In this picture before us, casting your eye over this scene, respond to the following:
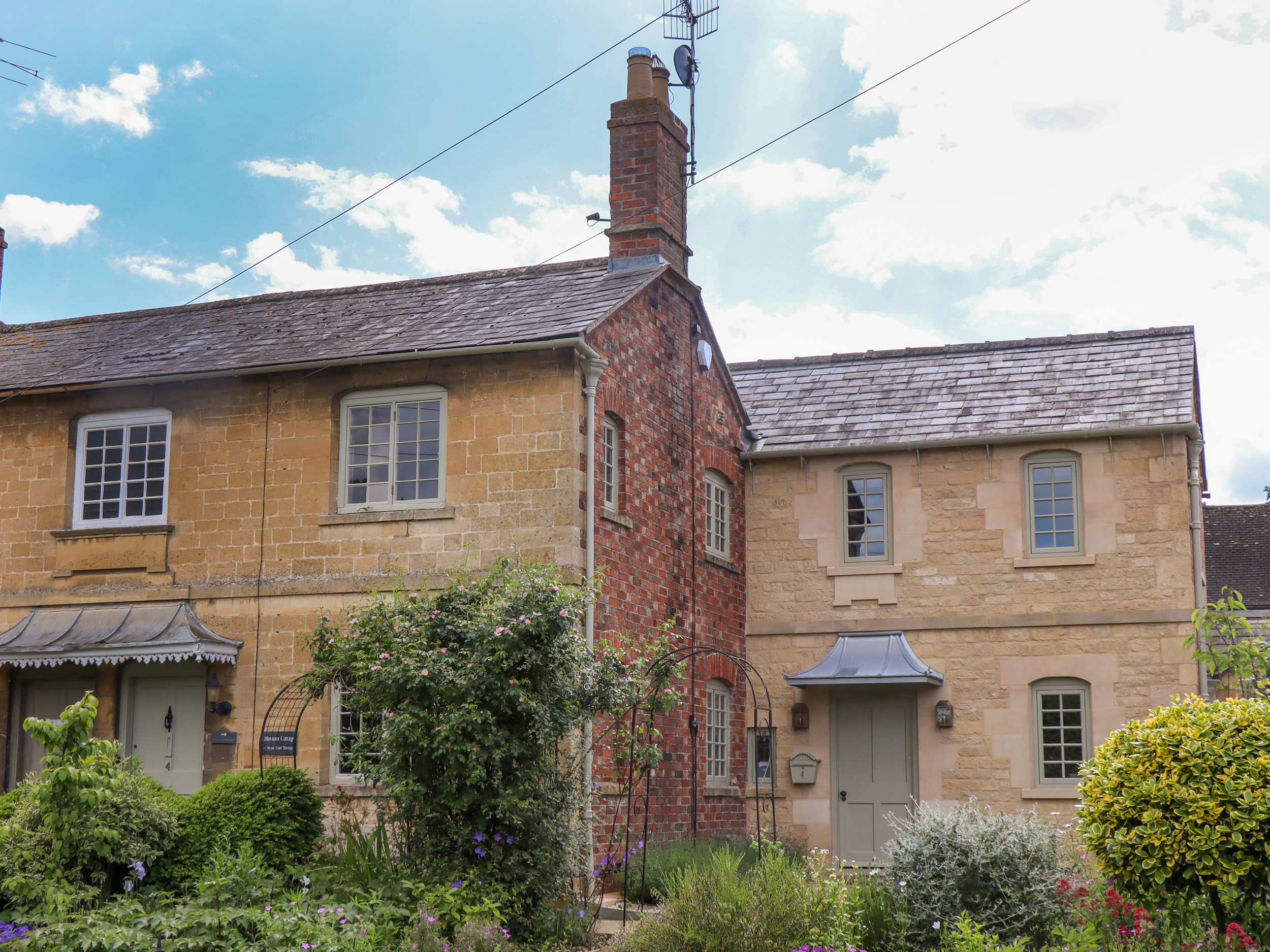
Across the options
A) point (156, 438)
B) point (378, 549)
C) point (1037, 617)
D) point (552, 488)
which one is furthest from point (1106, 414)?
point (156, 438)

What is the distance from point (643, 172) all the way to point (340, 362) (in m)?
4.82

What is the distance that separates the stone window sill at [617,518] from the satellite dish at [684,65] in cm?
659

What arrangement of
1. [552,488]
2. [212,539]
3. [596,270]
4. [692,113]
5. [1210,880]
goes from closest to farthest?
[1210,880], [552,488], [212,539], [596,270], [692,113]

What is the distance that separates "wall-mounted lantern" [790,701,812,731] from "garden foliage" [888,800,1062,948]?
7461 millimetres

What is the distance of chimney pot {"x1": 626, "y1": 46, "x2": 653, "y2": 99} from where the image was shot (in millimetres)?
16328

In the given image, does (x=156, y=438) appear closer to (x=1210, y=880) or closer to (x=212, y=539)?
(x=212, y=539)

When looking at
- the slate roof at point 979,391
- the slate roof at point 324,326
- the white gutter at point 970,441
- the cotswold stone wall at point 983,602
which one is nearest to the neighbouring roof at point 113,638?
the slate roof at point 324,326

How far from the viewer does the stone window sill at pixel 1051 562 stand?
15734mm

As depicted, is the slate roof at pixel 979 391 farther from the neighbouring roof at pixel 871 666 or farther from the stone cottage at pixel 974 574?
the neighbouring roof at pixel 871 666

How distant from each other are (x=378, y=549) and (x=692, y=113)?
300 inches

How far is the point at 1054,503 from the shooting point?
A: 16141 millimetres

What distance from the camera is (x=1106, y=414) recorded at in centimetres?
1602

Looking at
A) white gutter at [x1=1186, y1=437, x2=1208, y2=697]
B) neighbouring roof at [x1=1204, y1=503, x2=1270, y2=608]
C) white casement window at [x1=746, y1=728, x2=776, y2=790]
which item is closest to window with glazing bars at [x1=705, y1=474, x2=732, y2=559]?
white casement window at [x1=746, y1=728, x2=776, y2=790]

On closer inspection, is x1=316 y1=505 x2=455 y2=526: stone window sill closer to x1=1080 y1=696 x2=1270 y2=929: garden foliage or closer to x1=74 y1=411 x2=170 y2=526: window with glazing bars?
x1=74 y1=411 x2=170 y2=526: window with glazing bars
